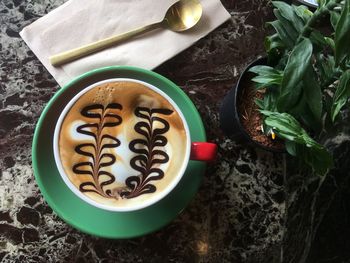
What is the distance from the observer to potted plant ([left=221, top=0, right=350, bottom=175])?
1.65ft

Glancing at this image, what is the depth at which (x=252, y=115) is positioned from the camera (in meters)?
0.66

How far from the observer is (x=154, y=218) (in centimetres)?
64

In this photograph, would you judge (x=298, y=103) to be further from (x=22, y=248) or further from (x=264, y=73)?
(x=22, y=248)

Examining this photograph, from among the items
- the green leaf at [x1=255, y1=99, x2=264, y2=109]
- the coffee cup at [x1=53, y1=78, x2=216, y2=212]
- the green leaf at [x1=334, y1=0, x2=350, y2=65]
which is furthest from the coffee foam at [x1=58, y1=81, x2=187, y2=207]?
the green leaf at [x1=334, y1=0, x2=350, y2=65]

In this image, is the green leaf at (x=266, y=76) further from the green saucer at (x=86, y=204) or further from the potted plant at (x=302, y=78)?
the green saucer at (x=86, y=204)


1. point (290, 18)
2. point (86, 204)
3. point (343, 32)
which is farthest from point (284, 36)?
point (86, 204)

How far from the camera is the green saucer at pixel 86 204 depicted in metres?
0.64

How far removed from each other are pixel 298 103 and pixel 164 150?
0.17m

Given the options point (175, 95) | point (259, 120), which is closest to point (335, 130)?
point (259, 120)

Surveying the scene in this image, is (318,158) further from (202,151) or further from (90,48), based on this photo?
(90,48)

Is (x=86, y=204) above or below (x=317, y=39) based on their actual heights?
below

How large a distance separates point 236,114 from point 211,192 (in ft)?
0.45

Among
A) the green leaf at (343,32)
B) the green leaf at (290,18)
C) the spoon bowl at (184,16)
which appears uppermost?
the green leaf at (343,32)

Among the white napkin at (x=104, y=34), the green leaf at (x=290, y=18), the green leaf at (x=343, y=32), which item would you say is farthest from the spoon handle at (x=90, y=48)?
the green leaf at (x=343, y=32)
